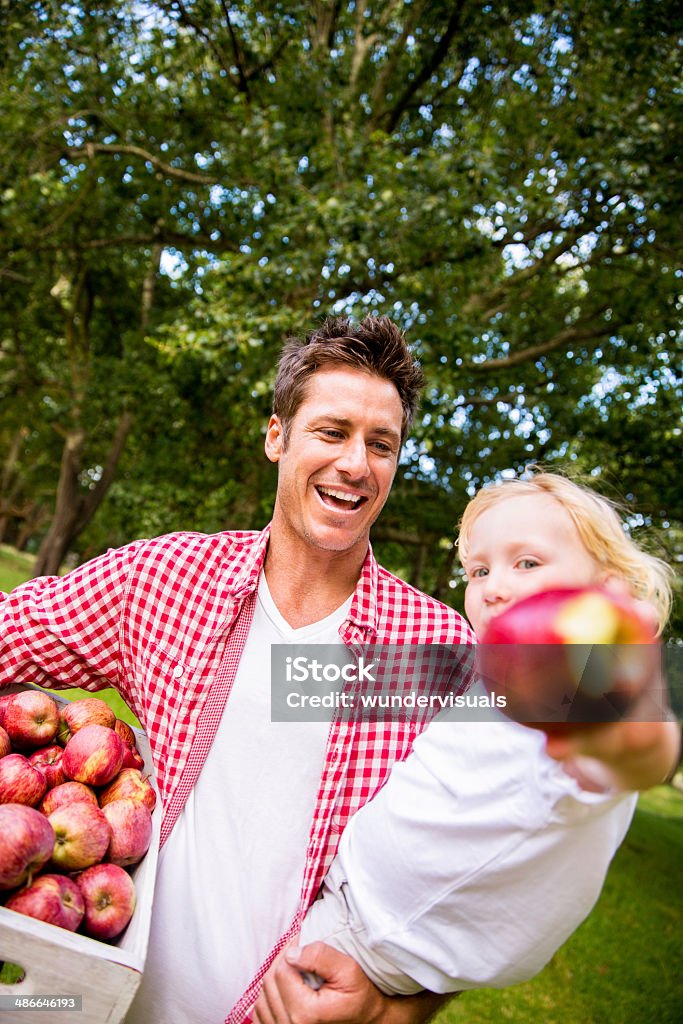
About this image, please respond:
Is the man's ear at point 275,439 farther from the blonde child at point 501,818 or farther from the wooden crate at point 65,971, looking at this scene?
the wooden crate at point 65,971

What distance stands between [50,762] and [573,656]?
1.33 meters

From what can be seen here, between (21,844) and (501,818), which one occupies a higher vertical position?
(501,818)

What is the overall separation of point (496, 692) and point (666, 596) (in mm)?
381

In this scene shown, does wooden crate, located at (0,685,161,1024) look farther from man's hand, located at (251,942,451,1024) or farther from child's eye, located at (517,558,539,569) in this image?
child's eye, located at (517,558,539,569)

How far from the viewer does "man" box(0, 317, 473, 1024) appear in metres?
1.86

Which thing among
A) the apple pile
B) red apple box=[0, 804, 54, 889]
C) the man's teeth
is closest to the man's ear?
the man's teeth

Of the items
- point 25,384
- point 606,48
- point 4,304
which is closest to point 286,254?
point 606,48

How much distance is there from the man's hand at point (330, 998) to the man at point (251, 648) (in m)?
0.18

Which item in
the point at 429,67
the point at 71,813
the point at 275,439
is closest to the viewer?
the point at 71,813

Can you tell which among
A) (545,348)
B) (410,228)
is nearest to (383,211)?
Answer: (410,228)

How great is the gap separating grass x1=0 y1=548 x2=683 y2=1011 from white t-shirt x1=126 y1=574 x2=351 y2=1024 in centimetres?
348

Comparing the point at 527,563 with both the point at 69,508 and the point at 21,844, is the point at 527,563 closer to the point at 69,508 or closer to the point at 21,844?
the point at 21,844

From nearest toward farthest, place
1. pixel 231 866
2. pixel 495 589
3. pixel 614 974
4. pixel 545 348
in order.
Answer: pixel 495 589 → pixel 231 866 → pixel 614 974 → pixel 545 348

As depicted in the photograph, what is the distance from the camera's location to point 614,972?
651 centimetres
